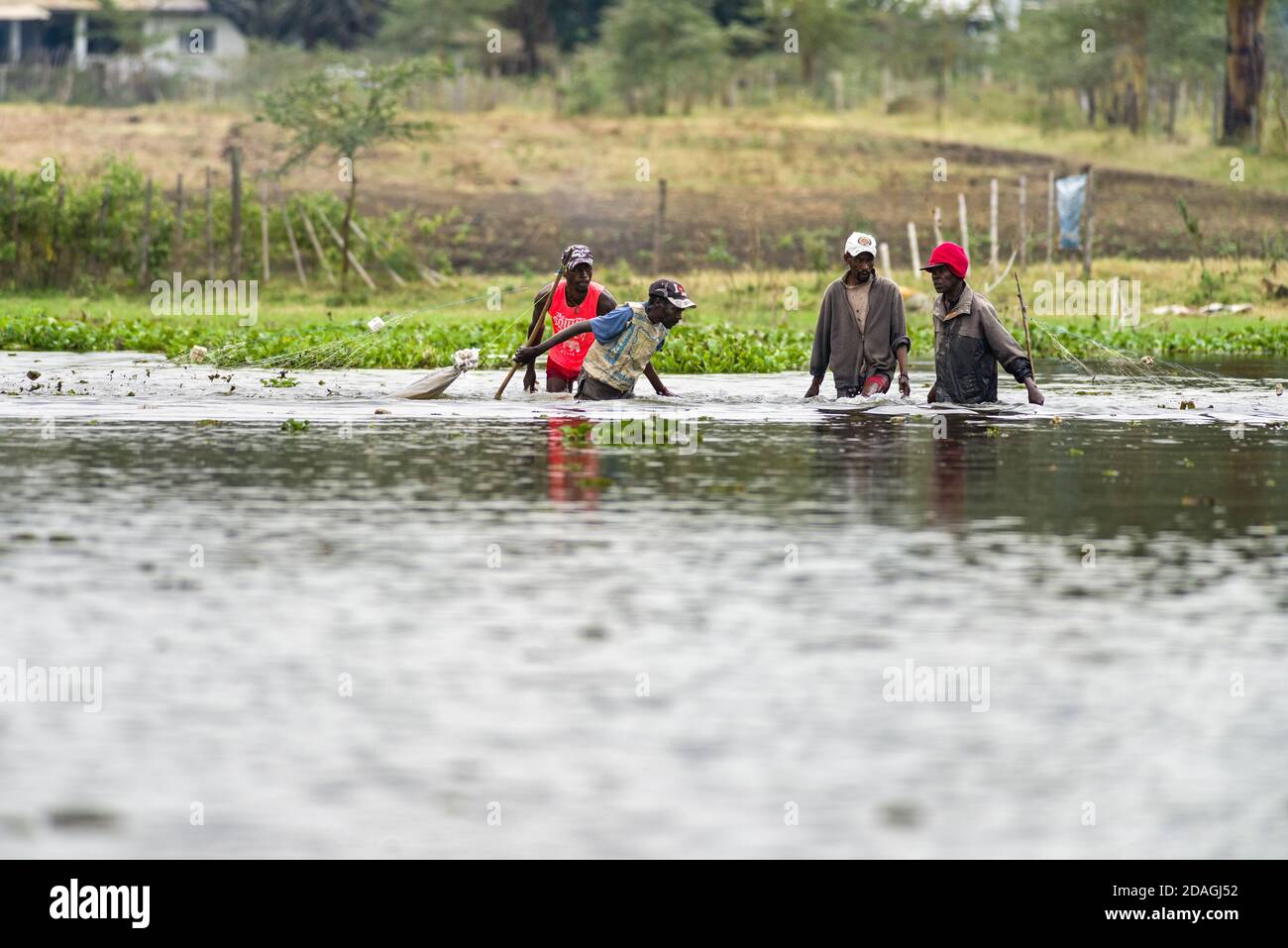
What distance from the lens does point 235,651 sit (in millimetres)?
8133

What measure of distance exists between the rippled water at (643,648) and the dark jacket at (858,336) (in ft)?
7.66

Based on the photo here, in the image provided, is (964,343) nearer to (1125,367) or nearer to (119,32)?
(1125,367)

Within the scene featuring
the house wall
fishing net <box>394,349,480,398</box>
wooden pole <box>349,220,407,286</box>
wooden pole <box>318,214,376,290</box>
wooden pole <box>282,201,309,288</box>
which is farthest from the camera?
the house wall

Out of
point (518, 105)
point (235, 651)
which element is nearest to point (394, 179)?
point (518, 105)

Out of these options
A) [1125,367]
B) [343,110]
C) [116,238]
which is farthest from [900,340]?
[343,110]

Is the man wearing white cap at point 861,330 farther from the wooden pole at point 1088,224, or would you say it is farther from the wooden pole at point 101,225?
the wooden pole at point 101,225

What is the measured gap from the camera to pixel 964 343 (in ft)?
57.0

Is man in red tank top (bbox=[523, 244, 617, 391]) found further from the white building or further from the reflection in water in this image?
the white building

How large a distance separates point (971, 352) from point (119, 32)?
59.1 metres

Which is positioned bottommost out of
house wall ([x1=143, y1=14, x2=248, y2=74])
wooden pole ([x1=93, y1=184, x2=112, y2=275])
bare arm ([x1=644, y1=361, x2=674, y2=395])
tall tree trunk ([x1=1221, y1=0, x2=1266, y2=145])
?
bare arm ([x1=644, y1=361, x2=674, y2=395])

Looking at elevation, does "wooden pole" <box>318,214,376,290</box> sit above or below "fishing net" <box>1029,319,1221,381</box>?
above

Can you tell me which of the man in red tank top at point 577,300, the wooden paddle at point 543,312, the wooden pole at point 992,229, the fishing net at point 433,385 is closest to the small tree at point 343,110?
the wooden pole at point 992,229

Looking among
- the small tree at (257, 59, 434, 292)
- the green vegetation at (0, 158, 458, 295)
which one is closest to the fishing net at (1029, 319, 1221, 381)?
the green vegetation at (0, 158, 458, 295)

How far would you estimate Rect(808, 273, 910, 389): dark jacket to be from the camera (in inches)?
688
